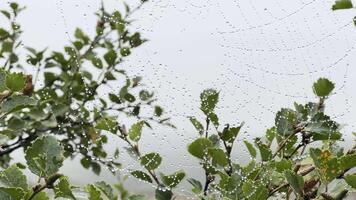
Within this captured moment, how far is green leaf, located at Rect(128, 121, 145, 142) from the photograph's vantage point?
5.46 feet

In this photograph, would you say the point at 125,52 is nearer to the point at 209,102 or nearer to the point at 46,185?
the point at 209,102

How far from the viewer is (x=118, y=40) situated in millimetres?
3141

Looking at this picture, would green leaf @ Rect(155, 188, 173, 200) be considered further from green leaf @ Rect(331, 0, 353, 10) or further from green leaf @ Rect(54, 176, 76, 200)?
green leaf @ Rect(331, 0, 353, 10)

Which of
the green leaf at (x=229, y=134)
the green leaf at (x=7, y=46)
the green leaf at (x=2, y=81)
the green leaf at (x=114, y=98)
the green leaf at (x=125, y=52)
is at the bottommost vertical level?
the green leaf at (x=114, y=98)

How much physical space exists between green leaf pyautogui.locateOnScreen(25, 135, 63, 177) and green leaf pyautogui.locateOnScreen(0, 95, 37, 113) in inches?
7.8

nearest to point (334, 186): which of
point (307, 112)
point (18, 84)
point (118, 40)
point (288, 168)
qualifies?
point (288, 168)

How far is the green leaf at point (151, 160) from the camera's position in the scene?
1.46 m

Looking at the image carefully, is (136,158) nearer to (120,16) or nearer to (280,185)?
(280,185)

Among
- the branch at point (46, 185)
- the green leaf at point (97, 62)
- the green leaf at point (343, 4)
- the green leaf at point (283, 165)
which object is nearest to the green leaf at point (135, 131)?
the green leaf at point (283, 165)

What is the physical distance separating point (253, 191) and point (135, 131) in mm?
601

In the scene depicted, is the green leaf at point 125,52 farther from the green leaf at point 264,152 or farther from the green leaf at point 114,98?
the green leaf at point 264,152

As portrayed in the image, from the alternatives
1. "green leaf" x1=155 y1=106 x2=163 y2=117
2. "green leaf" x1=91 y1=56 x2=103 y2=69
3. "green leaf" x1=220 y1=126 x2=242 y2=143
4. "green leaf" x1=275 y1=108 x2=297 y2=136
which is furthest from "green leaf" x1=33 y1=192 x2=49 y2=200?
"green leaf" x1=155 y1=106 x2=163 y2=117

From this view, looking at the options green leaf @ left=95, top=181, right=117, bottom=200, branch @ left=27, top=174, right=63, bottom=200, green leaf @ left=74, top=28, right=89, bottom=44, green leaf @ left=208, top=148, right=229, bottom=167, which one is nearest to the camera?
branch @ left=27, top=174, right=63, bottom=200

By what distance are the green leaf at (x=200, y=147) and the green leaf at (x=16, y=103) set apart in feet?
1.51
